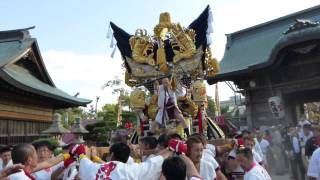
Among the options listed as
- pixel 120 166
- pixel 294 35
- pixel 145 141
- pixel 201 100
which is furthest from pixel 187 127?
pixel 294 35

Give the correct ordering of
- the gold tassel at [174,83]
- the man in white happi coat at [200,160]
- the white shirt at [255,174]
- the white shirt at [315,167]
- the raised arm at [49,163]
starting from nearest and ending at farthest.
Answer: the raised arm at [49,163]
the white shirt at [255,174]
the man in white happi coat at [200,160]
the white shirt at [315,167]
the gold tassel at [174,83]

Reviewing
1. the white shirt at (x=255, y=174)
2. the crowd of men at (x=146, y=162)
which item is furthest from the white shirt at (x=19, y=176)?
the white shirt at (x=255, y=174)

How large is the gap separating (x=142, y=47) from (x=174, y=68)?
115cm

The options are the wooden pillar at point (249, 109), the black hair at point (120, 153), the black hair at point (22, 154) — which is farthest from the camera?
the wooden pillar at point (249, 109)

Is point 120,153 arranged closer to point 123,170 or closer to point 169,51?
point 123,170

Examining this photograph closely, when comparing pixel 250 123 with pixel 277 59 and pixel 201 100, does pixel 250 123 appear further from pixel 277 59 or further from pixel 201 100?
pixel 201 100

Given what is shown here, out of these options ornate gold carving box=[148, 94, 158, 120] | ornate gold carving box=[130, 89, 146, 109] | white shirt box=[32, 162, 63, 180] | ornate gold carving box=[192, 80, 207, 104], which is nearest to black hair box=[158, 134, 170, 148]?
white shirt box=[32, 162, 63, 180]

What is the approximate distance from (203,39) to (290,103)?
7403mm

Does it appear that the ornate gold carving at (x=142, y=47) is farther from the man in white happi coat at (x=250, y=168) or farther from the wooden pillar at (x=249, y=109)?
the wooden pillar at (x=249, y=109)

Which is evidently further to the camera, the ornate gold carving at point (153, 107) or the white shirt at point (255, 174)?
the ornate gold carving at point (153, 107)

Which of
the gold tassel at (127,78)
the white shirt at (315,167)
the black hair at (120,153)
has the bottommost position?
the white shirt at (315,167)

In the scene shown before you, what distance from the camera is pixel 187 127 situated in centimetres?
860

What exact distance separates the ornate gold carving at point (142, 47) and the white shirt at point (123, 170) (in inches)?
270

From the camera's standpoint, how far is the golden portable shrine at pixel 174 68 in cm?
959
